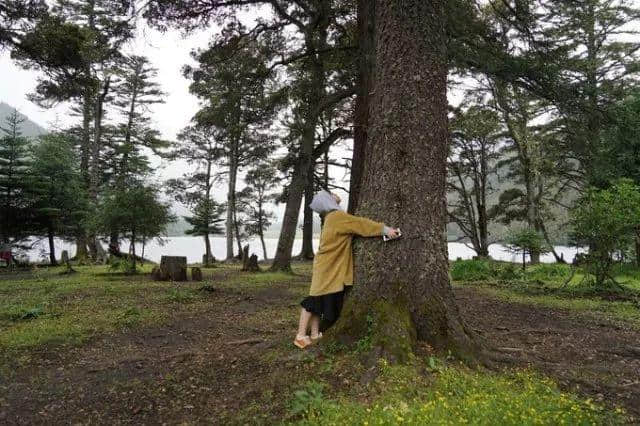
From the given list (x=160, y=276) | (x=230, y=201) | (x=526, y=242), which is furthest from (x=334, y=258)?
(x=230, y=201)

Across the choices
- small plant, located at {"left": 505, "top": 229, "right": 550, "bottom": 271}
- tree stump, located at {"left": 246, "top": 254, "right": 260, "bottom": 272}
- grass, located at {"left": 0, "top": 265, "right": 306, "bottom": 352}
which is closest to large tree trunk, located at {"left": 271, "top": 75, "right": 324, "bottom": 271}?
tree stump, located at {"left": 246, "top": 254, "right": 260, "bottom": 272}

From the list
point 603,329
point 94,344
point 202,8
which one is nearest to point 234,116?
point 202,8

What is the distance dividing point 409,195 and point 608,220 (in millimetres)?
7682

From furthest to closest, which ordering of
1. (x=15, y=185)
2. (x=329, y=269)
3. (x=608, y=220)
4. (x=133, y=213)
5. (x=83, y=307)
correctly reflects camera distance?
1. (x=15, y=185)
2. (x=133, y=213)
3. (x=608, y=220)
4. (x=83, y=307)
5. (x=329, y=269)

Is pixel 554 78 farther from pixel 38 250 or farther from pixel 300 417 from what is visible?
pixel 38 250

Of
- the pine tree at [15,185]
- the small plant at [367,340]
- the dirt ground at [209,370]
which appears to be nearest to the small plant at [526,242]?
the dirt ground at [209,370]

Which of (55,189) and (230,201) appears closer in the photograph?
(55,189)

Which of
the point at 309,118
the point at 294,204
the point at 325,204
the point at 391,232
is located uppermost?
the point at 309,118

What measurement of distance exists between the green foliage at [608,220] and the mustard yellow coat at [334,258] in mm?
7925

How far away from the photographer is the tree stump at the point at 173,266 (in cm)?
1270

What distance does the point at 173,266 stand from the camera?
1274 cm

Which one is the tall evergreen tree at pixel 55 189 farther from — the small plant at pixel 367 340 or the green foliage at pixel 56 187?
the small plant at pixel 367 340

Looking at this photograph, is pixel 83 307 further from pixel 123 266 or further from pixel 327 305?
pixel 123 266

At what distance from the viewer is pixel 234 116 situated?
1211 cm
